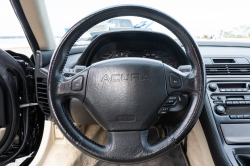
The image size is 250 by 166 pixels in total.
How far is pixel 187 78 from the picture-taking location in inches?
29.8

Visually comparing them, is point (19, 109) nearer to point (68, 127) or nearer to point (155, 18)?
point (68, 127)

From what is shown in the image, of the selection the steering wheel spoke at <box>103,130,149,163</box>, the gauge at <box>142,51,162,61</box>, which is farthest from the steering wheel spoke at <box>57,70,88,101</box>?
the gauge at <box>142,51,162,61</box>

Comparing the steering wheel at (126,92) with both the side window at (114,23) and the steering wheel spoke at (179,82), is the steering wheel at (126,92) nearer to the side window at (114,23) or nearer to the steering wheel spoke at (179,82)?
the steering wheel spoke at (179,82)

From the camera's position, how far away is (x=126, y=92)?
2.42ft

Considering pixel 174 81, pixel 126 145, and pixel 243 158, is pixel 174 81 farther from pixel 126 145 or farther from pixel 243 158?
pixel 243 158

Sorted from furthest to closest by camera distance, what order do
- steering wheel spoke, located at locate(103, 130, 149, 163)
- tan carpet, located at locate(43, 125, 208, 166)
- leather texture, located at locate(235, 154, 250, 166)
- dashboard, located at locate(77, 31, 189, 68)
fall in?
tan carpet, located at locate(43, 125, 208, 166)
dashboard, located at locate(77, 31, 189, 68)
leather texture, located at locate(235, 154, 250, 166)
steering wheel spoke, located at locate(103, 130, 149, 163)

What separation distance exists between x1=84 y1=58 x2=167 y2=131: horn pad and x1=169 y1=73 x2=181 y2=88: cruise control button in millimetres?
30

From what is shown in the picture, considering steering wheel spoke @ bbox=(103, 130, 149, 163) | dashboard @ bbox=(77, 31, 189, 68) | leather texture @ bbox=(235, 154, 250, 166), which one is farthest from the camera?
dashboard @ bbox=(77, 31, 189, 68)

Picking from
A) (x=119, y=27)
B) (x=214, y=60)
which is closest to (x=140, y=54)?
(x=119, y=27)

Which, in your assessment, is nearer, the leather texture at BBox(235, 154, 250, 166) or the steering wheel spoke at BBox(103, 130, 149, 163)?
the steering wheel spoke at BBox(103, 130, 149, 163)

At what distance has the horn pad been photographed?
742mm

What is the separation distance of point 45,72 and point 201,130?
95 cm

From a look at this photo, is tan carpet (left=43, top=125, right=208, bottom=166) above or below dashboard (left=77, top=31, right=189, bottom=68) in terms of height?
below

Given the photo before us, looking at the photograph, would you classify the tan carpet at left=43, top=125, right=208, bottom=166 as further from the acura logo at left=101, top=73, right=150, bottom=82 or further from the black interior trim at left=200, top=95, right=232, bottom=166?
the acura logo at left=101, top=73, right=150, bottom=82
